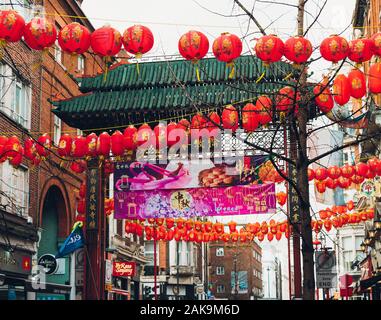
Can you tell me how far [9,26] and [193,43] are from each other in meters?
3.62

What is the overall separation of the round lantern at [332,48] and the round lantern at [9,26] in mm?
5797

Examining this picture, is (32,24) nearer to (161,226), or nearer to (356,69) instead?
(356,69)

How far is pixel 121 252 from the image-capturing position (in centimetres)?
→ 3666

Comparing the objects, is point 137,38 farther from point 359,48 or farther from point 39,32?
point 359,48

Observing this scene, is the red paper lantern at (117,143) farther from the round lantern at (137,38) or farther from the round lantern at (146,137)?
the round lantern at (137,38)

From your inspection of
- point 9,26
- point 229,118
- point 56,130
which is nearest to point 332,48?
point 229,118

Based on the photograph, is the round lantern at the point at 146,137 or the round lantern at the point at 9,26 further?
the round lantern at the point at 146,137

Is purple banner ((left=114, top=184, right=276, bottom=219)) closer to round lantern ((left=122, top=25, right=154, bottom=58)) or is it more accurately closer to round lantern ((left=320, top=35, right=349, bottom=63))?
round lantern ((left=320, top=35, right=349, bottom=63))

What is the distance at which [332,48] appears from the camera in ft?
40.7

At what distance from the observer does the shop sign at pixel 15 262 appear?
20.0 m

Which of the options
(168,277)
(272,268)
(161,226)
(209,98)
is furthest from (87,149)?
(272,268)

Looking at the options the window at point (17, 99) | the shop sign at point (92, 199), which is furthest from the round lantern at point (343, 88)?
the window at point (17, 99)

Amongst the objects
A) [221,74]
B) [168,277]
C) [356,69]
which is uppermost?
[221,74]

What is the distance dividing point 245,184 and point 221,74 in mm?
3518
